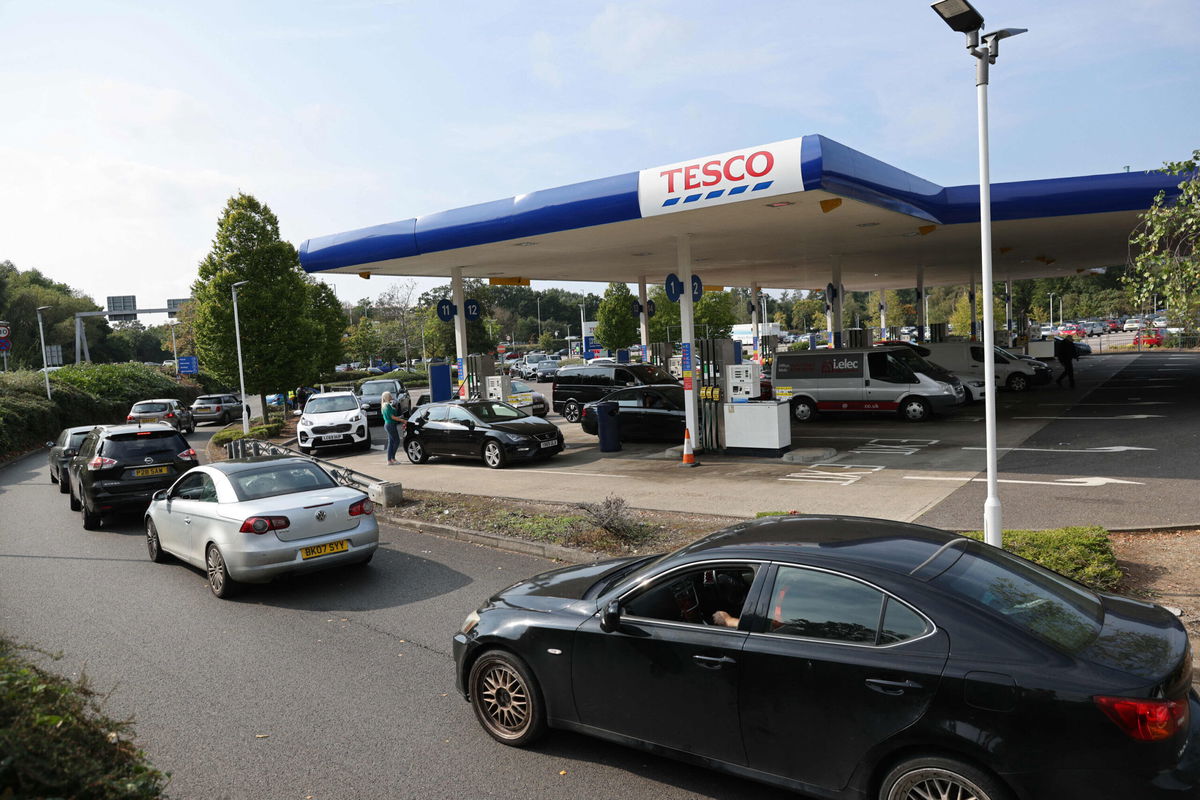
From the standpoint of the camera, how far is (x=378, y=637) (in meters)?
6.95

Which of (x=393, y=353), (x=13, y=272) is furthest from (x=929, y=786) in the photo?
(x=13, y=272)

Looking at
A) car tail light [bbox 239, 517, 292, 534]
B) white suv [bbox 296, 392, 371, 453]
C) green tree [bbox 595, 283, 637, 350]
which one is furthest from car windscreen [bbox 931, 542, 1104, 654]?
green tree [bbox 595, 283, 637, 350]

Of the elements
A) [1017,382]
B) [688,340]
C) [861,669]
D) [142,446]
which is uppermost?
[688,340]

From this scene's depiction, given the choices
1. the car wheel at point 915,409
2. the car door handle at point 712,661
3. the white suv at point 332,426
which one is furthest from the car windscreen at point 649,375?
the car door handle at point 712,661

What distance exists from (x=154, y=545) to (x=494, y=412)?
8.54 m

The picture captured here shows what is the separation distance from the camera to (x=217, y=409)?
37406 mm

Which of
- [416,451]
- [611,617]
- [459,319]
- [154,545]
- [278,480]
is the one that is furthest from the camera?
[459,319]

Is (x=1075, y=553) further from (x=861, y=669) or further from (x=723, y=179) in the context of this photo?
(x=723, y=179)

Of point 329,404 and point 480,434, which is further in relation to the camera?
point 329,404

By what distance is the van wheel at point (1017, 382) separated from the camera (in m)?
25.8

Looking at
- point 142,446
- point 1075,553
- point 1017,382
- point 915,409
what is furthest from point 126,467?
point 1017,382

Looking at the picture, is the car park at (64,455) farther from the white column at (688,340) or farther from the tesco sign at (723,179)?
the tesco sign at (723,179)

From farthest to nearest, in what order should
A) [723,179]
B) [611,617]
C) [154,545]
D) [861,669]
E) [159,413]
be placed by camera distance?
[159,413], [723,179], [154,545], [611,617], [861,669]

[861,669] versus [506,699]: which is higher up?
[861,669]
